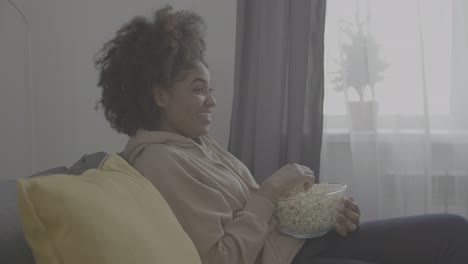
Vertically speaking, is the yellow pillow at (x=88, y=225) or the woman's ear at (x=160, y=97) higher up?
the woman's ear at (x=160, y=97)

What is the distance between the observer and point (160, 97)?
116 cm

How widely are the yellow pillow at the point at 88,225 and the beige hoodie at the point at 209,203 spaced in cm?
20

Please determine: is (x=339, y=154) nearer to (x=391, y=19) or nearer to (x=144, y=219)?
(x=391, y=19)

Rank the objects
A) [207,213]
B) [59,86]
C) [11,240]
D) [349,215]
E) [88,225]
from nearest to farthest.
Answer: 1. [88,225]
2. [11,240]
3. [207,213]
4. [349,215]
5. [59,86]

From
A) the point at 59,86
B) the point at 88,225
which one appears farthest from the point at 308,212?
the point at 59,86

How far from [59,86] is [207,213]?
1275mm

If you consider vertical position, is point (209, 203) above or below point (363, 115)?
below

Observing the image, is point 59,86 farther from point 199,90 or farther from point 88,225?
point 88,225

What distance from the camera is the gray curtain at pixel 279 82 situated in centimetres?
167

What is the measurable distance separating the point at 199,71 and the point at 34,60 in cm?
112

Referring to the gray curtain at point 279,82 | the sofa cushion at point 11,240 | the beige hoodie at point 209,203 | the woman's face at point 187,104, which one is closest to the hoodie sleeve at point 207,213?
the beige hoodie at point 209,203

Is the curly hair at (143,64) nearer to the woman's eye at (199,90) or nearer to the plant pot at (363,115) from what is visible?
the woman's eye at (199,90)

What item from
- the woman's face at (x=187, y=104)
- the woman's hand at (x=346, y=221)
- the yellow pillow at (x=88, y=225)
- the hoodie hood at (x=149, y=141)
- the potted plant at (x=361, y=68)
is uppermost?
the potted plant at (x=361, y=68)

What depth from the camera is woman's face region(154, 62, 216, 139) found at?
1156 millimetres
